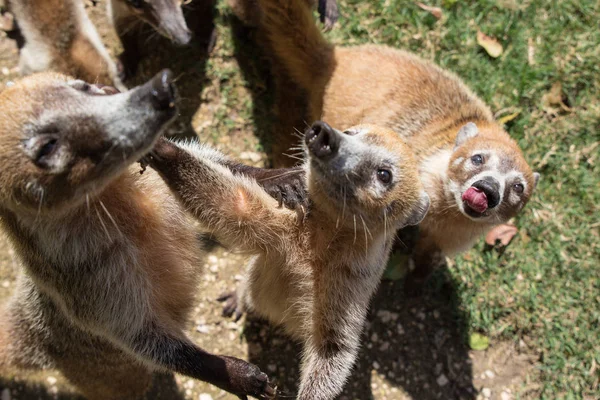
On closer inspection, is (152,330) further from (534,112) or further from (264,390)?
(534,112)

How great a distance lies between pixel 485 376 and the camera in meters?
5.11

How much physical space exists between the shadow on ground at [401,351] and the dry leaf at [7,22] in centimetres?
394

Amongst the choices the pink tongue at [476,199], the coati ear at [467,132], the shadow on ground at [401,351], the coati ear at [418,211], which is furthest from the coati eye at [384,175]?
the shadow on ground at [401,351]

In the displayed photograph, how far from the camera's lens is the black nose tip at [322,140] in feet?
10.4

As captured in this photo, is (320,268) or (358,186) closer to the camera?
(358,186)

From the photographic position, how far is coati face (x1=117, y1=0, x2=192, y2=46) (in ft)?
17.2

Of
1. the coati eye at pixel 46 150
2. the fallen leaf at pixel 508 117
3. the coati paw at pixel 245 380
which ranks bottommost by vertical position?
the coati paw at pixel 245 380

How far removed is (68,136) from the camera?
2.68 meters

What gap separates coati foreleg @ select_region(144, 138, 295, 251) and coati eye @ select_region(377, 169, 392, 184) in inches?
26.2

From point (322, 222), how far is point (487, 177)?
1545mm

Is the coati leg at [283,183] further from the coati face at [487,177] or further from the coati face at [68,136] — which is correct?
the coati face at [487,177]

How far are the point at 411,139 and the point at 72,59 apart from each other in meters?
3.28

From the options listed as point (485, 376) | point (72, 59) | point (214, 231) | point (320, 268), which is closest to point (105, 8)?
point (72, 59)

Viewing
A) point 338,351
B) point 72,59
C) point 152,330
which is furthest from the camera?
point 72,59
